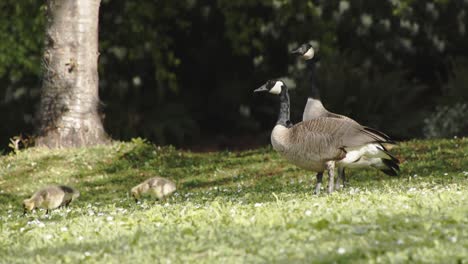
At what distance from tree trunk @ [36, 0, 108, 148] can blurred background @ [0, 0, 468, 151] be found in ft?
15.8

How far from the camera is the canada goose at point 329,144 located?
437 inches

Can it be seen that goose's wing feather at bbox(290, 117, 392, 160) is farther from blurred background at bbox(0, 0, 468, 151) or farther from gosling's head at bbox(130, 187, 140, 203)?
blurred background at bbox(0, 0, 468, 151)

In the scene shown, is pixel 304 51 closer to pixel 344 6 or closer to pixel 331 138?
pixel 331 138

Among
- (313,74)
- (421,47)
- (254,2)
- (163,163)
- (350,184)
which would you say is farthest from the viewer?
(421,47)

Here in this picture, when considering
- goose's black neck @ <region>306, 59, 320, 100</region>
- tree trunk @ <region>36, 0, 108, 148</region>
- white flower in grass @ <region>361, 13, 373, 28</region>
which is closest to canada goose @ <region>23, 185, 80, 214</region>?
goose's black neck @ <region>306, 59, 320, 100</region>

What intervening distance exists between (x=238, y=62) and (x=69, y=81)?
33.6ft

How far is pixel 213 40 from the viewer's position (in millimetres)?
28125

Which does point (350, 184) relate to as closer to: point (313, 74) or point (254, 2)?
point (313, 74)

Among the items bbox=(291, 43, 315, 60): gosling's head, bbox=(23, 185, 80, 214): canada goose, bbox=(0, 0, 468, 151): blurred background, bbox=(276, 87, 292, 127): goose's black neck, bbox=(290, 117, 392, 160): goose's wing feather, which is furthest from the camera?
bbox=(0, 0, 468, 151): blurred background

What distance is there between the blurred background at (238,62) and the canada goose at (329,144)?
38.8 ft

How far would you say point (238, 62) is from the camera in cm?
2808

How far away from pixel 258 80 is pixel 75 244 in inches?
779

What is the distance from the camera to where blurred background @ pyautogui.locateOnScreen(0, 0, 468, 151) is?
2372 centimetres

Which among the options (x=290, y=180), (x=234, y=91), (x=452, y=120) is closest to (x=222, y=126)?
(x=234, y=91)
